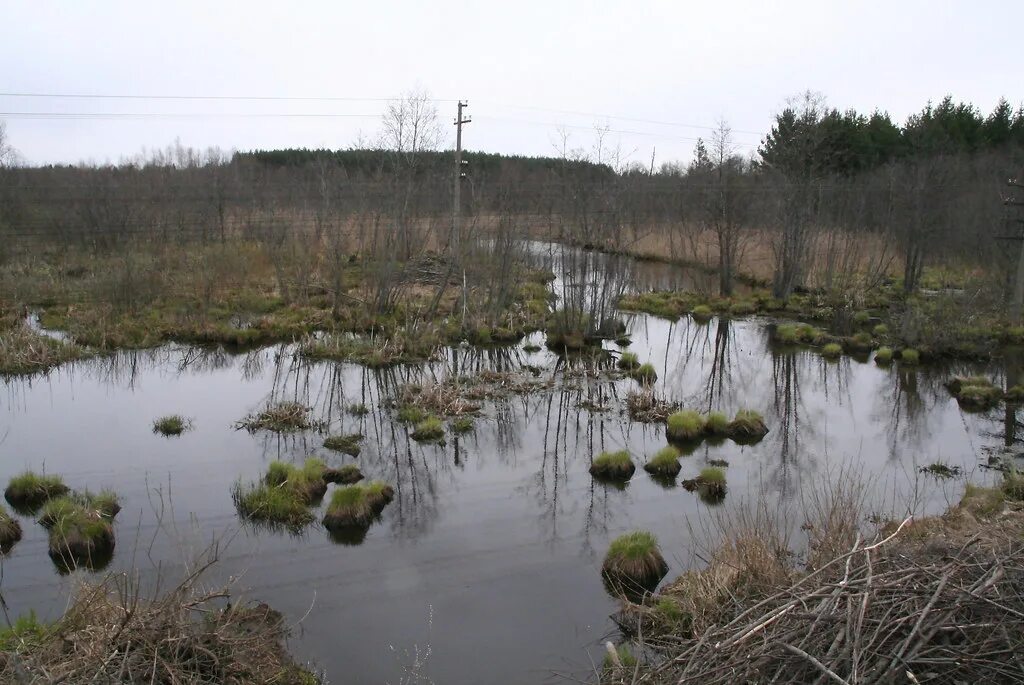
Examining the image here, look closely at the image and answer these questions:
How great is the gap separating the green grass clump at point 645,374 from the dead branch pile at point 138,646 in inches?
A: 482

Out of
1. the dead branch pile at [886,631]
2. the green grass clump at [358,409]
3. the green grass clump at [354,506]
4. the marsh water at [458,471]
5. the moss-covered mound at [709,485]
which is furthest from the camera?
the green grass clump at [358,409]

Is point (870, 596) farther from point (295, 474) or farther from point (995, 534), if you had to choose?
point (295, 474)

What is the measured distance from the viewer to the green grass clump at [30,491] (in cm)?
1099

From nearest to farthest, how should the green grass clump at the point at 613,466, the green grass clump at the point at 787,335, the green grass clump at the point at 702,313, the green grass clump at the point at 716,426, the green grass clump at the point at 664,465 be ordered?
1. the green grass clump at the point at 613,466
2. the green grass clump at the point at 664,465
3. the green grass clump at the point at 716,426
4. the green grass clump at the point at 787,335
5. the green grass clump at the point at 702,313

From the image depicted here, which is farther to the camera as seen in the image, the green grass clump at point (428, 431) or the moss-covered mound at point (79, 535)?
the green grass clump at point (428, 431)

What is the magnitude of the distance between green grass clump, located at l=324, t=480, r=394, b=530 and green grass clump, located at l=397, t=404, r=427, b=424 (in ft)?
11.9

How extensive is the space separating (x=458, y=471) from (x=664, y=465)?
321 cm

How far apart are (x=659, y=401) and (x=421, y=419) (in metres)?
4.70

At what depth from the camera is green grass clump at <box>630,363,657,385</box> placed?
59.3 ft

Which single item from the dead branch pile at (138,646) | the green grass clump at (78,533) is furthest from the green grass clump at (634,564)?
the green grass clump at (78,533)

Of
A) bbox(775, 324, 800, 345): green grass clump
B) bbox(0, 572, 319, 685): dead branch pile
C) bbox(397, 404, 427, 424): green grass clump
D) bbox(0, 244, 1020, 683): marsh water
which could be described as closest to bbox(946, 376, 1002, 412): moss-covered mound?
bbox(0, 244, 1020, 683): marsh water

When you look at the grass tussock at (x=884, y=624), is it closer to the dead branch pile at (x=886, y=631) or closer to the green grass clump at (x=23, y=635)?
the dead branch pile at (x=886, y=631)

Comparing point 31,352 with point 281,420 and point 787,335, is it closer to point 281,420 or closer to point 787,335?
point 281,420

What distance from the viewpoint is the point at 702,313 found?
89.8 feet
